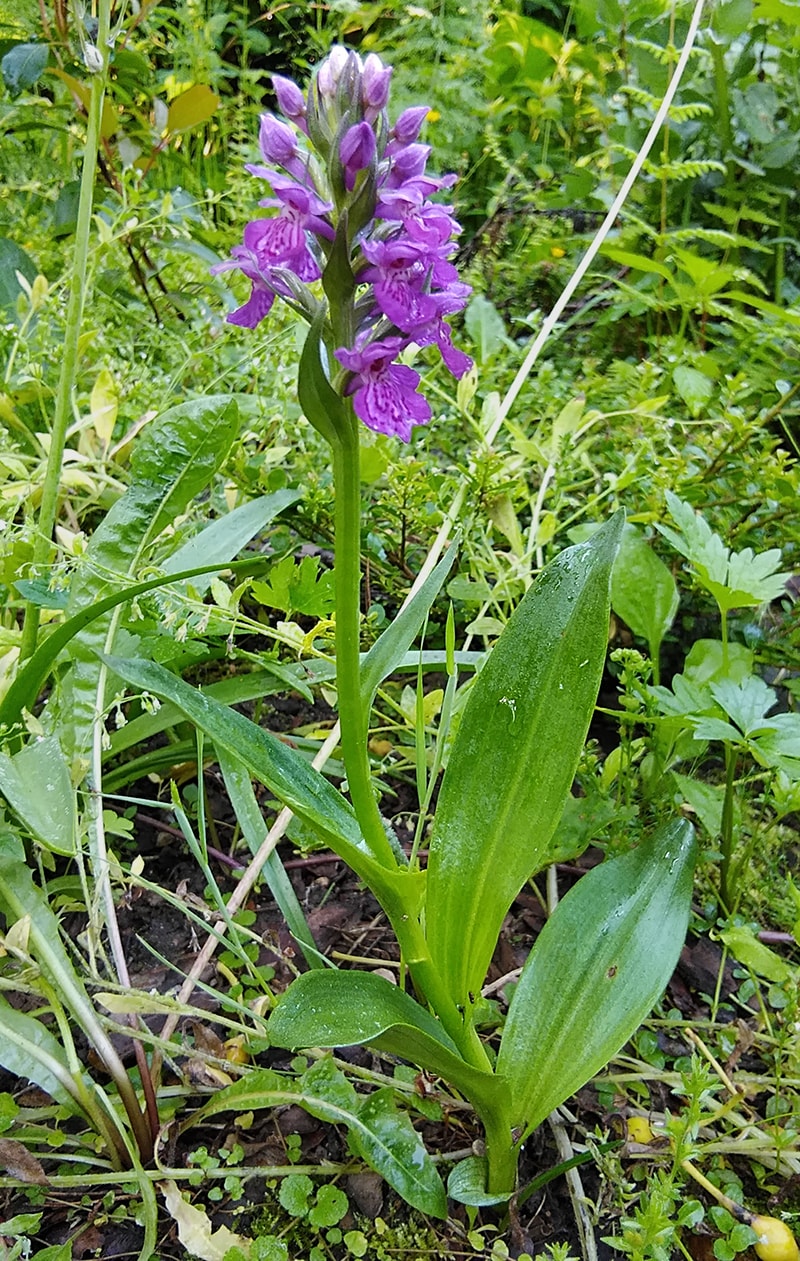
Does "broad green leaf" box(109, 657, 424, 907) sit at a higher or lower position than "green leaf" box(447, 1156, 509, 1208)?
higher

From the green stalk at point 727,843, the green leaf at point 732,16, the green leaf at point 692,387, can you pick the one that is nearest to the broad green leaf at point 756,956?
the green stalk at point 727,843

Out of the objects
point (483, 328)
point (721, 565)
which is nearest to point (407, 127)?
point (721, 565)

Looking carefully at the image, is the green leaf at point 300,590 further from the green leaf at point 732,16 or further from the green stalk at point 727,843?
the green leaf at point 732,16

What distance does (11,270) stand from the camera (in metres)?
1.57

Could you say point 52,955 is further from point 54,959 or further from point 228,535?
point 228,535

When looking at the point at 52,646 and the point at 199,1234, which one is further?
the point at 52,646

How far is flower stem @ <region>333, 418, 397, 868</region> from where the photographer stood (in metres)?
0.66

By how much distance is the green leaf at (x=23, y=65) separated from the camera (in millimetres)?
1359

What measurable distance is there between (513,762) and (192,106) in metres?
1.42

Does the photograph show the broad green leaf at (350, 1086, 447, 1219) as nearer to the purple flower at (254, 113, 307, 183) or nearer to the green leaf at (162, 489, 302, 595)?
the green leaf at (162, 489, 302, 595)

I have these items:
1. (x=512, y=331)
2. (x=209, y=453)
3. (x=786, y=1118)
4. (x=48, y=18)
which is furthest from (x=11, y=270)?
(x=786, y=1118)

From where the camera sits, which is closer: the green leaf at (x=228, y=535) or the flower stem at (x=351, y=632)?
the flower stem at (x=351, y=632)

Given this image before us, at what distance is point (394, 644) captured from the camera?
0.75 metres

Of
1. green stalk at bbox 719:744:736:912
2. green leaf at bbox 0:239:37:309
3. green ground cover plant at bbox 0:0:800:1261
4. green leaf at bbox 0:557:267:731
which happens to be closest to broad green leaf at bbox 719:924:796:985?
green ground cover plant at bbox 0:0:800:1261
